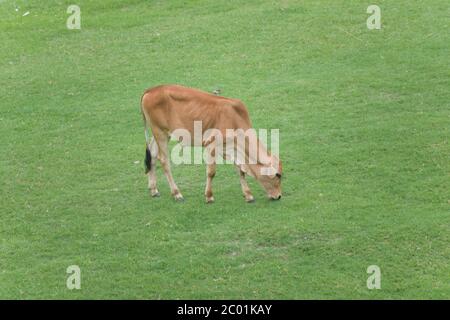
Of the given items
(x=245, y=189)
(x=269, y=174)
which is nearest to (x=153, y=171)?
(x=245, y=189)

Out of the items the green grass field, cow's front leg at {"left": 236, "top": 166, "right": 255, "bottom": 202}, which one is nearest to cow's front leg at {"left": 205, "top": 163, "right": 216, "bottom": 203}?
the green grass field

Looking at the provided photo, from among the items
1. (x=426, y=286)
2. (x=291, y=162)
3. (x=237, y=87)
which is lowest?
(x=426, y=286)

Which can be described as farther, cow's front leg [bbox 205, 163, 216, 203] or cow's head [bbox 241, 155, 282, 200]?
cow's front leg [bbox 205, 163, 216, 203]

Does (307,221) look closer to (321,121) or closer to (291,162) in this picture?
(291,162)

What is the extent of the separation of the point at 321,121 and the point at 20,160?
5.52 metres

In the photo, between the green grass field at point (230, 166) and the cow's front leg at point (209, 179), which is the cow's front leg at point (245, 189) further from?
the cow's front leg at point (209, 179)

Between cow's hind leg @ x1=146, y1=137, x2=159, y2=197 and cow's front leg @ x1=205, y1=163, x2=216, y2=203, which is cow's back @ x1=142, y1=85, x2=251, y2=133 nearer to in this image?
cow's hind leg @ x1=146, y1=137, x2=159, y2=197

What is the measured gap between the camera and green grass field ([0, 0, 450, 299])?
1330 cm

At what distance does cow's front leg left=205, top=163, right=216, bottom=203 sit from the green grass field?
17cm

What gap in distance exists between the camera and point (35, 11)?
2528cm

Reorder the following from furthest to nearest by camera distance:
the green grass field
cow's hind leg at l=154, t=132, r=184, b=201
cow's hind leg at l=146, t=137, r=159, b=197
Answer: cow's hind leg at l=146, t=137, r=159, b=197, cow's hind leg at l=154, t=132, r=184, b=201, the green grass field

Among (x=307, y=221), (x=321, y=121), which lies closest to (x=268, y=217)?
(x=307, y=221)

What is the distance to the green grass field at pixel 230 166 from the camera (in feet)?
43.7

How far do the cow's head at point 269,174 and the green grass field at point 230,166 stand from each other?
25 cm
